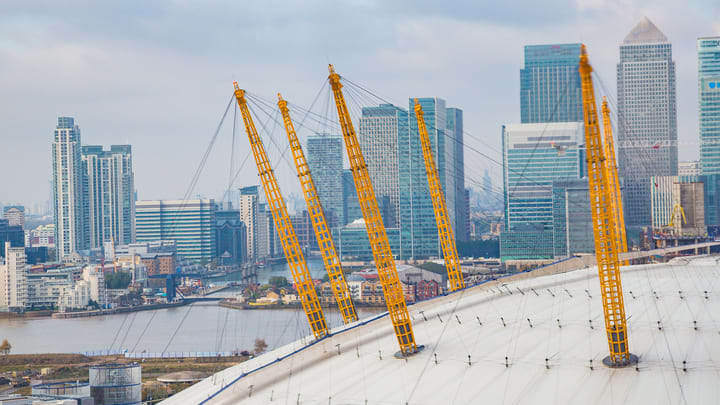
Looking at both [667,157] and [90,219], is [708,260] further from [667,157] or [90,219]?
[90,219]

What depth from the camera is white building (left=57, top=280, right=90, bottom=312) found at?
5922 cm

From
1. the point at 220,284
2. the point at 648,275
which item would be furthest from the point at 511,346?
the point at 220,284

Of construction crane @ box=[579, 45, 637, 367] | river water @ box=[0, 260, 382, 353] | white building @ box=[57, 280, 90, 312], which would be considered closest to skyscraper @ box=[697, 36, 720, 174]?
river water @ box=[0, 260, 382, 353]

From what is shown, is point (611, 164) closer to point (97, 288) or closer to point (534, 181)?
point (97, 288)

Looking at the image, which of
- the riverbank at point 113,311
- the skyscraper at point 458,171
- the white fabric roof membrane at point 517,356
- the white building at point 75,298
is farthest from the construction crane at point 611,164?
Answer: the skyscraper at point 458,171

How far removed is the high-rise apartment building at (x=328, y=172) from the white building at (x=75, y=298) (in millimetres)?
18607

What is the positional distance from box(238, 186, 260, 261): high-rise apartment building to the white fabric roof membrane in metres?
71.8

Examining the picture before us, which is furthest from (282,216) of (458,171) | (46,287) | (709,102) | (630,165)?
(709,102)

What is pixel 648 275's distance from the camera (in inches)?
681

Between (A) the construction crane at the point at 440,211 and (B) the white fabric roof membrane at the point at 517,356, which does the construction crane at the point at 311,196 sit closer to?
(B) the white fabric roof membrane at the point at 517,356

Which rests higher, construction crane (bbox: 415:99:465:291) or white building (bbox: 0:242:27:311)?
construction crane (bbox: 415:99:465:291)

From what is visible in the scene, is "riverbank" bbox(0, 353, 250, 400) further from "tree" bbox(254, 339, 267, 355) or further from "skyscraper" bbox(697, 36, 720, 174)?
"skyscraper" bbox(697, 36, 720, 174)

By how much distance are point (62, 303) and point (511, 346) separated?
50688 mm

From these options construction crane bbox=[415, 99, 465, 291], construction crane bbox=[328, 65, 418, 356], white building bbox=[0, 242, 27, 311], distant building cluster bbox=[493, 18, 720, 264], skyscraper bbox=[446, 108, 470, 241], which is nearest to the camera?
construction crane bbox=[328, 65, 418, 356]
